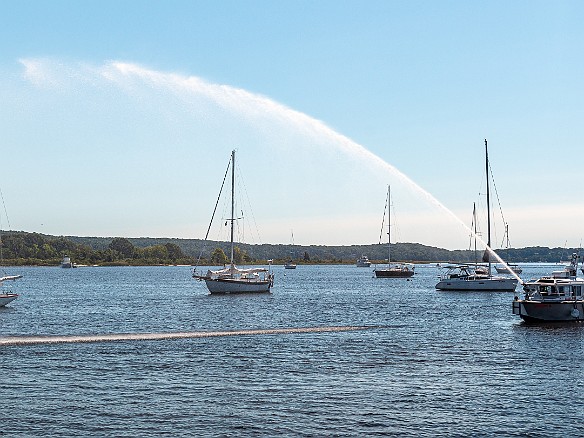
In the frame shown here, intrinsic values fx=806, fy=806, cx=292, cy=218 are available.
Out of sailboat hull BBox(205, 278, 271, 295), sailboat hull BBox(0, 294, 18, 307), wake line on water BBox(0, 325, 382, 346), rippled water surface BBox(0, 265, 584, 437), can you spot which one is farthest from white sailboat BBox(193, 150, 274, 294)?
wake line on water BBox(0, 325, 382, 346)

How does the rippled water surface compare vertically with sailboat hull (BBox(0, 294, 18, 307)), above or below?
below

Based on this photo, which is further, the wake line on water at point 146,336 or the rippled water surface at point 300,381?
the wake line on water at point 146,336

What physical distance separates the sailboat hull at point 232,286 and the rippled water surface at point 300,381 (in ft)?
210

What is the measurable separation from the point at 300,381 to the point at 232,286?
373 feet

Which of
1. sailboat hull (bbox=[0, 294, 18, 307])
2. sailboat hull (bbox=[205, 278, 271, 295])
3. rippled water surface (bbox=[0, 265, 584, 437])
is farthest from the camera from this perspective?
sailboat hull (bbox=[205, 278, 271, 295])

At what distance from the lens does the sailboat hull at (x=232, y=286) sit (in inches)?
6727

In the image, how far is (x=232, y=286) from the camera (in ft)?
563

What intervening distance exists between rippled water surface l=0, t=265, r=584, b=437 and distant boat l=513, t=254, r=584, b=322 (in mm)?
2281

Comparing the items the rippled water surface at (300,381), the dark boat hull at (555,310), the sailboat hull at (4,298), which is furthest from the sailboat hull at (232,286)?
the dark boat hull at (555,310)

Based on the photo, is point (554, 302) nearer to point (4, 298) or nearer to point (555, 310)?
point (555, 310)

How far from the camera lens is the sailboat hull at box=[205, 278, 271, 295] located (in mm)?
170875

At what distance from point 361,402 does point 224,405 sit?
869cm

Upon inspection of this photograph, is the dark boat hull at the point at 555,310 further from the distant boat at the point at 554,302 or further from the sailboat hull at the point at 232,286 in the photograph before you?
the sailboat hull at the point at 232,286

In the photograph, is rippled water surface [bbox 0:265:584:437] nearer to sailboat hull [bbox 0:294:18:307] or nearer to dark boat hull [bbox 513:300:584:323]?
dark boat hull [bbox 513:300:584:323]
